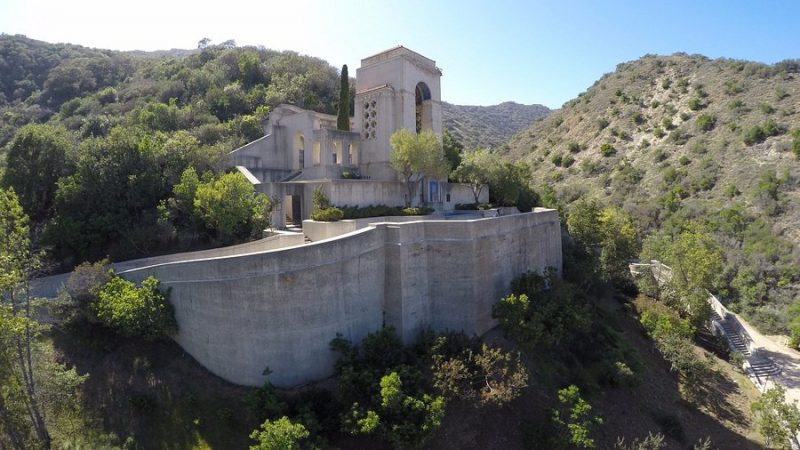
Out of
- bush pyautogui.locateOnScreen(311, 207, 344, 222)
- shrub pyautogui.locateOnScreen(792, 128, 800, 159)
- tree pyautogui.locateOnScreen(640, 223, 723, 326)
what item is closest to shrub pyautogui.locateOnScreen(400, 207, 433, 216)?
bush pyautogui.locateOnScreen(311, 207, 344, 222)

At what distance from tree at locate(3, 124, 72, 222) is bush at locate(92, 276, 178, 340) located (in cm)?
1276

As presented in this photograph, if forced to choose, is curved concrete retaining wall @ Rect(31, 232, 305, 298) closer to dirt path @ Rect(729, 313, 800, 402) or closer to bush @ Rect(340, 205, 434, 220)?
bush @ Rect(340, 205, 434, 220)

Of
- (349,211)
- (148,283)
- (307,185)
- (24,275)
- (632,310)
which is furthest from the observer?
(632,310)

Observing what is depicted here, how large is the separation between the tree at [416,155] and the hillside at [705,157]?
2538cm

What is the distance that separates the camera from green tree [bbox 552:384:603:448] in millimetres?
14398

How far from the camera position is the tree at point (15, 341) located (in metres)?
11.9

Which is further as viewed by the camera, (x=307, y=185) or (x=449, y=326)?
(x=307, y=185)

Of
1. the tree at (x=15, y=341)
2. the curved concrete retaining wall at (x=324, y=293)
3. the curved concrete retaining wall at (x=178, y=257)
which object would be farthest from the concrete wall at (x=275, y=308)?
the tree at (x=15, y=341)

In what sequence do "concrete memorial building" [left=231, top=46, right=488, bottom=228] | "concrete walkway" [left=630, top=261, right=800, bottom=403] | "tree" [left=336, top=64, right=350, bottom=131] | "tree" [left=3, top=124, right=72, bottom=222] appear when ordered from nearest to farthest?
1. "concrete walkway" [left=630, top=261, right=800, bottom=403]
2. "tree" [left=3, top=124, right=72, bottom=222]
3. "concrete memorial building" [left=231, top=46, right=488, bottom=228]
4. "tree" [left=336, top=64, right=350, bottom=131]

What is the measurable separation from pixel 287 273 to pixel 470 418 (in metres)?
8.22

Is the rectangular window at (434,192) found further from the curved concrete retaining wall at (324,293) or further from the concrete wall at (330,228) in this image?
the curved concrete retaining wall at (324,293)

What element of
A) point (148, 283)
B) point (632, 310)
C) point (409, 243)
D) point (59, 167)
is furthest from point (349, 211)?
point (632, 310)

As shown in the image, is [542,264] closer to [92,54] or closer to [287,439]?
[287,439]

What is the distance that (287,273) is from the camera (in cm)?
1392
